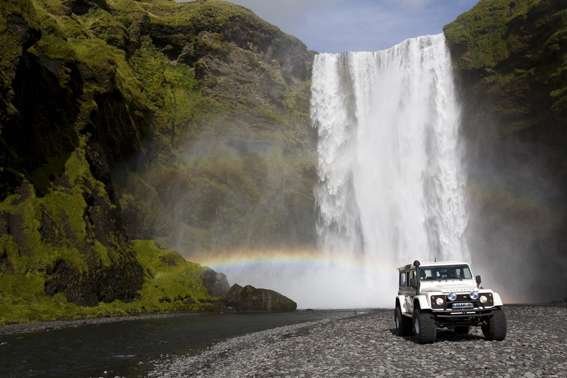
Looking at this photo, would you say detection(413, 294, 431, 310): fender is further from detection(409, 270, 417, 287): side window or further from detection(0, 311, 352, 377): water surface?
detection(0, 311, 352, 377): water surface

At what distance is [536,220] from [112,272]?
48086mm

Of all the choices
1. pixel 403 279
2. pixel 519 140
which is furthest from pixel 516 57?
pixel 403 279

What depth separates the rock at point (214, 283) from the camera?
61562 mm

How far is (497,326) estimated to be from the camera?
61.7ft

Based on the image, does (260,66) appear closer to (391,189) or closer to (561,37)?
(391,189)

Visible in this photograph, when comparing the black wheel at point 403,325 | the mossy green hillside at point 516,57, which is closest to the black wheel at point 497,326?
the black wheel at point 403,325

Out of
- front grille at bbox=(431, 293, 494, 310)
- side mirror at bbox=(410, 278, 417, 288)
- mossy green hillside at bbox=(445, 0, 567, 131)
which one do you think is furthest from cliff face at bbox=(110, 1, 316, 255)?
front grille at bbox=(431, 293, 494, 310)

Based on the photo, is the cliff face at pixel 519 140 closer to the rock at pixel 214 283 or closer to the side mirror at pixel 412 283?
the rock at pixel 214 283

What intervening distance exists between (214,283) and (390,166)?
3025 centimetres

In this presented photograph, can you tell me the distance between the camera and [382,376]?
13984 mm

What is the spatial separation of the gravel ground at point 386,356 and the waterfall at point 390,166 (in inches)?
1700

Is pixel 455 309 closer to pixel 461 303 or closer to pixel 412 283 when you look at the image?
pixel 461 303

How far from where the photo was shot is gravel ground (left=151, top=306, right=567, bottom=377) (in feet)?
47.4

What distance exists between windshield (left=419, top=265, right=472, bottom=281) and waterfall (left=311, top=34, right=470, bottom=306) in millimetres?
45381
